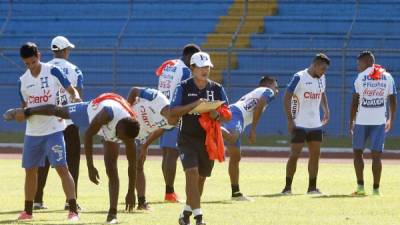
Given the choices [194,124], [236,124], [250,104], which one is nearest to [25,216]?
[194,124]

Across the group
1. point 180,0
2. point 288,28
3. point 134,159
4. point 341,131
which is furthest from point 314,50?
point 134,159

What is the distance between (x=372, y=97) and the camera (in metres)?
18.6

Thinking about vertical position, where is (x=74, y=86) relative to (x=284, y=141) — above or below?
above

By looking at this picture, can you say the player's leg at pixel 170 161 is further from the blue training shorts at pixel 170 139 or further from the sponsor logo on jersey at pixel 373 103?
the sponsor logo on jersey at pixel 373 103

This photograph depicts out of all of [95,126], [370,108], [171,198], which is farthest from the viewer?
[370,108]

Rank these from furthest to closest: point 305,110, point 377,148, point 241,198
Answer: point 305,110 → point 377,148 → point 241,198

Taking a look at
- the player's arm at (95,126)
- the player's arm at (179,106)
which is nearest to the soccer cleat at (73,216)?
the player's arm at (95,126)

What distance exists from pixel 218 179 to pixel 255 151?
8425 mm

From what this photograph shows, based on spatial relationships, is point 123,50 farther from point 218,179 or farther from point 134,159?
point 134,159

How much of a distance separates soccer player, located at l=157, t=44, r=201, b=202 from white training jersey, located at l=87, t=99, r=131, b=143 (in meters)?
3.28

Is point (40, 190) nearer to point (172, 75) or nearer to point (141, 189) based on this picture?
point (141, 189)

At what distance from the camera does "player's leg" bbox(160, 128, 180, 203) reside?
17047 millimetres

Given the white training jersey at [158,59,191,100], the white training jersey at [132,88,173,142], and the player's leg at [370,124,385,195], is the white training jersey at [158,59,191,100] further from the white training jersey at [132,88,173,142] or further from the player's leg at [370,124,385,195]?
the player's leg at [370,124,385,195]

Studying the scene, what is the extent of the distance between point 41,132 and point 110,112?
1235 millimetres
